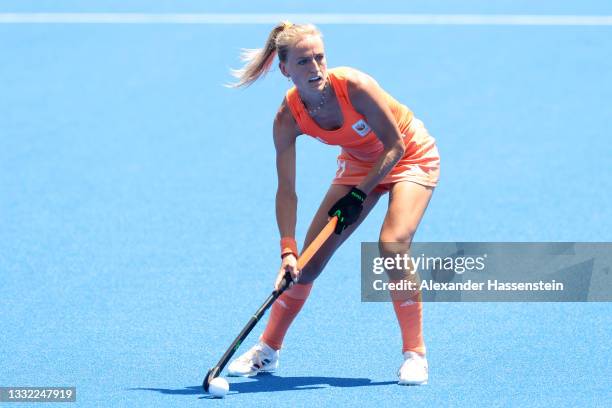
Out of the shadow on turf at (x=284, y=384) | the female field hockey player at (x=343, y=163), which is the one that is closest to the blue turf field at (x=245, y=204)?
the shadow on turf at (x=284, y=384)

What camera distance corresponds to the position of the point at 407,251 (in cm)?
524

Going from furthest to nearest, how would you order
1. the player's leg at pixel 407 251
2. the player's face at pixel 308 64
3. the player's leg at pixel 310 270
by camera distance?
the player's leg at pixel 310 270, the player's leg at pixel 407 251, the player's face at pixel 308 64

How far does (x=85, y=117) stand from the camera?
10430 mm

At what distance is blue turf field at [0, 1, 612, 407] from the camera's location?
216 inches

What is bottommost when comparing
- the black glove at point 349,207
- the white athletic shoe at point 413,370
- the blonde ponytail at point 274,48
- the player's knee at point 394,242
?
the white athletic shoe at point 413,370

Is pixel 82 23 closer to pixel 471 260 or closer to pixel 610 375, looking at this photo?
pixel 471 260

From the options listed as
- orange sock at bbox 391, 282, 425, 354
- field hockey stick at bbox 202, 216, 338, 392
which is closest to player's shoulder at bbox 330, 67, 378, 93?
field hockey stick at bbox 202, 216, 338, 392

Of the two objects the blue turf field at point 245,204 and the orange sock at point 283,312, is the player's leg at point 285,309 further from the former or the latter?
the blue turf field at point 245,204

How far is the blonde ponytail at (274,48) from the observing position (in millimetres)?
5039

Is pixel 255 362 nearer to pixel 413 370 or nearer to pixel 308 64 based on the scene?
pixel 413 370

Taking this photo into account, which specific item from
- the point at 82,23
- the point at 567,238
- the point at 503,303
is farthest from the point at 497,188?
the point at 82,23

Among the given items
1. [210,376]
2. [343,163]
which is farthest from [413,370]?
[343,163]

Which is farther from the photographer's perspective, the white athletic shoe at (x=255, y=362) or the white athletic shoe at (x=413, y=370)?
the white athletic shoe at (x=255, y=362)

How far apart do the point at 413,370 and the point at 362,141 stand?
1121mm
